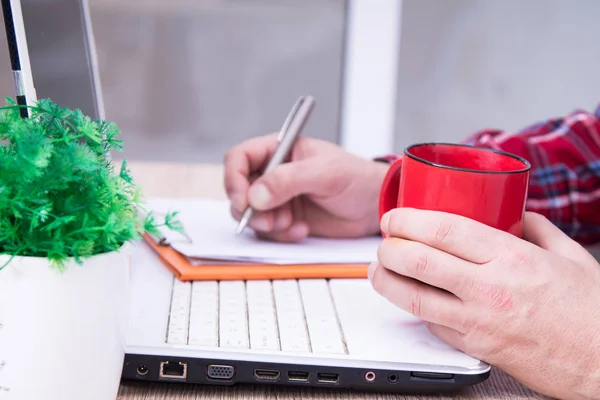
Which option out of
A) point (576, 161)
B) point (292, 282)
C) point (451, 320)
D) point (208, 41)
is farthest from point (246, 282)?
point (208, 41)

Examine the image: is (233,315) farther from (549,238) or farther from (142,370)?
(549,238)

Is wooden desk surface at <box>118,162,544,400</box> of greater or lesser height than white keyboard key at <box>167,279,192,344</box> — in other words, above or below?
below

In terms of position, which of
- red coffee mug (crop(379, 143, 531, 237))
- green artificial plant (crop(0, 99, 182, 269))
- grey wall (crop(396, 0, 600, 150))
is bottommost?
grey wall (crop(396, 0, 600, 150))

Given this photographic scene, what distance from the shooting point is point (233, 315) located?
1.60 feet

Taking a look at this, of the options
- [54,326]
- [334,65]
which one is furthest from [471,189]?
[334,65]

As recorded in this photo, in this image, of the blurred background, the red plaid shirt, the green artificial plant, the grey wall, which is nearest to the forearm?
the red plaid shirt

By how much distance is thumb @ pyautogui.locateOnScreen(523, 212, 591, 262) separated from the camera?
486 millimetres

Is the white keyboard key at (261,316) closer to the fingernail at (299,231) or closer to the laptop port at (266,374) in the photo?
the laptop port at (266,374)

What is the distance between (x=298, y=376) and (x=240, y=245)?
232 millimetres

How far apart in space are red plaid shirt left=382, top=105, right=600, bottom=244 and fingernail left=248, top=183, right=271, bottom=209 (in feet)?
0.68

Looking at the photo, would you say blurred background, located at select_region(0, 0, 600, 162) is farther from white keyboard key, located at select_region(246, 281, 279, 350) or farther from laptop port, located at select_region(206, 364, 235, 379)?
laptop port, located at select_region(206, 364, 235, 379)

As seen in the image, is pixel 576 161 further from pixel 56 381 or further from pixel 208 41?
pixel 208 41

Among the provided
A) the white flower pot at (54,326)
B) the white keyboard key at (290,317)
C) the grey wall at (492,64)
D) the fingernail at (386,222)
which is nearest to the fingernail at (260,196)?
the white keyboard key at (290,317)

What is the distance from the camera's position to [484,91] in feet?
6.78
